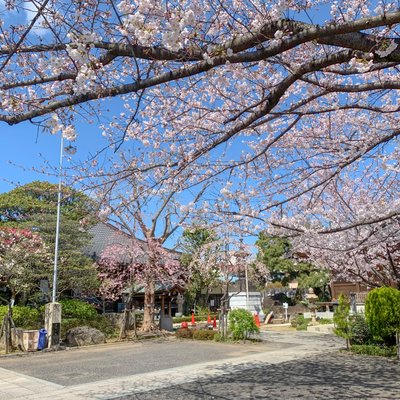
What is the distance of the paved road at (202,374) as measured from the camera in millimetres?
6629

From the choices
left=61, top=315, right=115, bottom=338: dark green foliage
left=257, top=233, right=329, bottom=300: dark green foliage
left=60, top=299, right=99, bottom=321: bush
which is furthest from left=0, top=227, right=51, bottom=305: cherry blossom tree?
left=257, top=233, right=329, bottom=300: dark green foliage

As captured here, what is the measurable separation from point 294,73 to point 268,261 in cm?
2993

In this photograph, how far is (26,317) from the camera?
1559 centimetres

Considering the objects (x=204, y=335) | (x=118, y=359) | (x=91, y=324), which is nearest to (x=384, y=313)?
(x=204, y=335)

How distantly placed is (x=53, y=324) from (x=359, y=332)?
963 cm

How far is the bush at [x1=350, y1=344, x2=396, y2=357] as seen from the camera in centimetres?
1029

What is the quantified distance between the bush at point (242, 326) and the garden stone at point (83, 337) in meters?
4.80

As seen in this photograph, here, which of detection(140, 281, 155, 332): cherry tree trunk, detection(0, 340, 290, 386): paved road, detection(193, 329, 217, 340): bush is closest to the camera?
detection(0, 340, 290, 386): paved road

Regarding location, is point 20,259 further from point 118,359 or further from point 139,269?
point 139,269

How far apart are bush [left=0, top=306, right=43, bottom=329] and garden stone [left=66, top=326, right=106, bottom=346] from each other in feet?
5.83

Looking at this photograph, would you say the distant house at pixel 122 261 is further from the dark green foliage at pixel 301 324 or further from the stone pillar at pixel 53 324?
the dark green foliage at pixel 301 324

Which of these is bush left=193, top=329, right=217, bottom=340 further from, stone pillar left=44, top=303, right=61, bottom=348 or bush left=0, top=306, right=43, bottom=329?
bush left=0, top=306, right=43, bottom=329

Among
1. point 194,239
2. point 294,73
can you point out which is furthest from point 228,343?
point 194,239

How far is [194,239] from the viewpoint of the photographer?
31.8 metres
